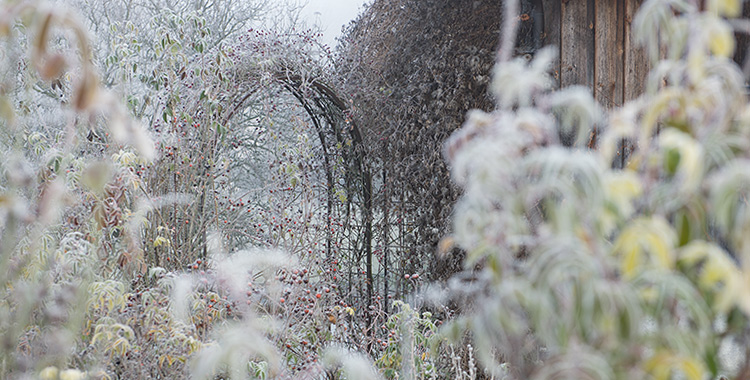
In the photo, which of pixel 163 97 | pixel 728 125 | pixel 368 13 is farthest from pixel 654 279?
pixel 368 13

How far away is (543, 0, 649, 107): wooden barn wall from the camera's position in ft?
8.99

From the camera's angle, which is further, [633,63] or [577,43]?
[577,43]

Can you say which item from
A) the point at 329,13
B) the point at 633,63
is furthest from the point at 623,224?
the point at 329,13

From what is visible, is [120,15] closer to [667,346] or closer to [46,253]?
[46,253]

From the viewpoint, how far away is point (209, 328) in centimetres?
248

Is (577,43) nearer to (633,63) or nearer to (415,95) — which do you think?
(633,63)

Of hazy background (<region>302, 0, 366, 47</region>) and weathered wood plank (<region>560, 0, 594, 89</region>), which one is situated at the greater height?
hazy background (<region>302, 0, 366, 47</region>)

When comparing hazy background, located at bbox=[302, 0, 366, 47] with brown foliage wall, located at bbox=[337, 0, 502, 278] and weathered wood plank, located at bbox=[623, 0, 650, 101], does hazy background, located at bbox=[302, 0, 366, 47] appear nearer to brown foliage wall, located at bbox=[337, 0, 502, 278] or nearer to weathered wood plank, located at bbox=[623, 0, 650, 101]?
brown foliage wall, located at bbox=[337, 0, 502, 278]

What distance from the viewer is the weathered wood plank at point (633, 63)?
272 cm

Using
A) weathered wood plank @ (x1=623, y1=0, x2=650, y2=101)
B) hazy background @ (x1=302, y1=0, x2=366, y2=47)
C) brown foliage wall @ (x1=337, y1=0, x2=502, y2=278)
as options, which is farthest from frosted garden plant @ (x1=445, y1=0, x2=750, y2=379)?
hazy background @ (x1=302, y1=0, x2=366, y2=47)

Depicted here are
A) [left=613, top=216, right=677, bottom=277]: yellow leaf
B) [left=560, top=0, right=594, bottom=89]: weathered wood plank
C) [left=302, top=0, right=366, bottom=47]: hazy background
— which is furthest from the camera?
[left=302, top=0, right=366, bottom=47]: hazy background

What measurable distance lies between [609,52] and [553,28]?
32 cm

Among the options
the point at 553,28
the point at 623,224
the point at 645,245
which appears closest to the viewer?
the point at 645,245

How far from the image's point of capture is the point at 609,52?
2.82 metres
